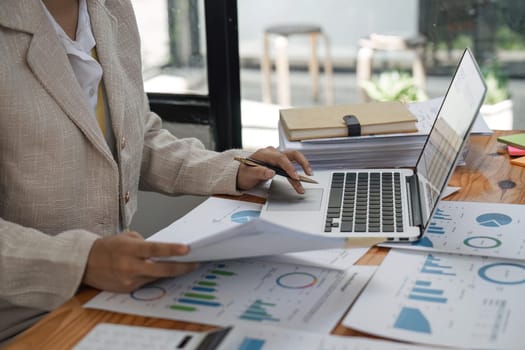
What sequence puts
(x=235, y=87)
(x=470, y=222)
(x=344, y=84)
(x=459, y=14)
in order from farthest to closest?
(x=344, y=84)
(x=459, y=14)
(x=235, y=87)
(x=470, y=222)

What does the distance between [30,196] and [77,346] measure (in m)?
0.43

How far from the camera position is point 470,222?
1159 mm

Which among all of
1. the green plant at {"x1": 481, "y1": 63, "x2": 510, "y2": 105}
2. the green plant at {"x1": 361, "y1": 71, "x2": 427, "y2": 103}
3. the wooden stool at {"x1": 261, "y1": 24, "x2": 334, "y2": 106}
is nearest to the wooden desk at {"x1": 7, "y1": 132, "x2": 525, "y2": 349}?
the green plant at {"x1": 481, "y1": 63, "x2": 510, "y2": 105}

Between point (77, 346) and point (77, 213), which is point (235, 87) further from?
point (77, 346)

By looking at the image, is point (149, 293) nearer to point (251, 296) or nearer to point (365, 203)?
point (251, 296)

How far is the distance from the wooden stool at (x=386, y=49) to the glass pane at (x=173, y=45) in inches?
65.1

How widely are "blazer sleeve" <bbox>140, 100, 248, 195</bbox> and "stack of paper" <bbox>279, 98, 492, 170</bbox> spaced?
0.48 feet

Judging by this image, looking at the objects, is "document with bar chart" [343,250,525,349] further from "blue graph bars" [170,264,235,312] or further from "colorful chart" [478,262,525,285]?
"blue graph bars" [170,264,235,312]

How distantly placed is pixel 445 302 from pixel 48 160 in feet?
2.20

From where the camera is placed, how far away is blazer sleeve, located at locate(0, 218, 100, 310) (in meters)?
0.97

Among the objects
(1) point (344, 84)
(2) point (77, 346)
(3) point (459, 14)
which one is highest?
(3) point (459, 14)

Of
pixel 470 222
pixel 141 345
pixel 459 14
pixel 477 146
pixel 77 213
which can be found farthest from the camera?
pixel 459 14

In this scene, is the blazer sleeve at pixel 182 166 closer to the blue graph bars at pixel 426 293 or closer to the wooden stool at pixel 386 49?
the blue graph bars at pixel 426 293

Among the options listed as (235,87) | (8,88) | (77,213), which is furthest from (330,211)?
(235,87)
